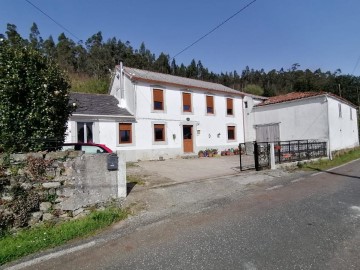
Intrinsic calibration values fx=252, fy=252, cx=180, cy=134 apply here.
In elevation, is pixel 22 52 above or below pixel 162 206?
above

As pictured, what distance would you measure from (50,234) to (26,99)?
298cm

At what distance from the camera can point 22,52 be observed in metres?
5.80

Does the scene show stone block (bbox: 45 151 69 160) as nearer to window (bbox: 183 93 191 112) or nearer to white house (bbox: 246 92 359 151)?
window (bbox: 183 93 191 112)

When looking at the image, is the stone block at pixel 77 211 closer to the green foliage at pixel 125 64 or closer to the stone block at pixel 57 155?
the stone block at pixel 57 155

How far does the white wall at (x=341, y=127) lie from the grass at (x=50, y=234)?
17262 millimetres

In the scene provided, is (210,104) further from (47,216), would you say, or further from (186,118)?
(47,216)

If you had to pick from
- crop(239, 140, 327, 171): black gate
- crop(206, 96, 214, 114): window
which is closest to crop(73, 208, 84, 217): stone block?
crop(239, 140, 327, 171): black gate

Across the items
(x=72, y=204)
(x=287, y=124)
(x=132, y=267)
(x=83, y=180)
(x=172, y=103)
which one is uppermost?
(x=172, y=103)

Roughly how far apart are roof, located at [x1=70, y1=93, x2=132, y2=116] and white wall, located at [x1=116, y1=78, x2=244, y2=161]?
5.08 feet

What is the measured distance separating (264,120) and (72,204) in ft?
64.1

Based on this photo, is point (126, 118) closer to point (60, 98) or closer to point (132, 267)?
point (60, 98)

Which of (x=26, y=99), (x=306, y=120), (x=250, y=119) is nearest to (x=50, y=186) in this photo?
(x=26, y=99)

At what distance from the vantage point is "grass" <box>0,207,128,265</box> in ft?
13.6

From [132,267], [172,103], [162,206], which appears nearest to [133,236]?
[132,267]
